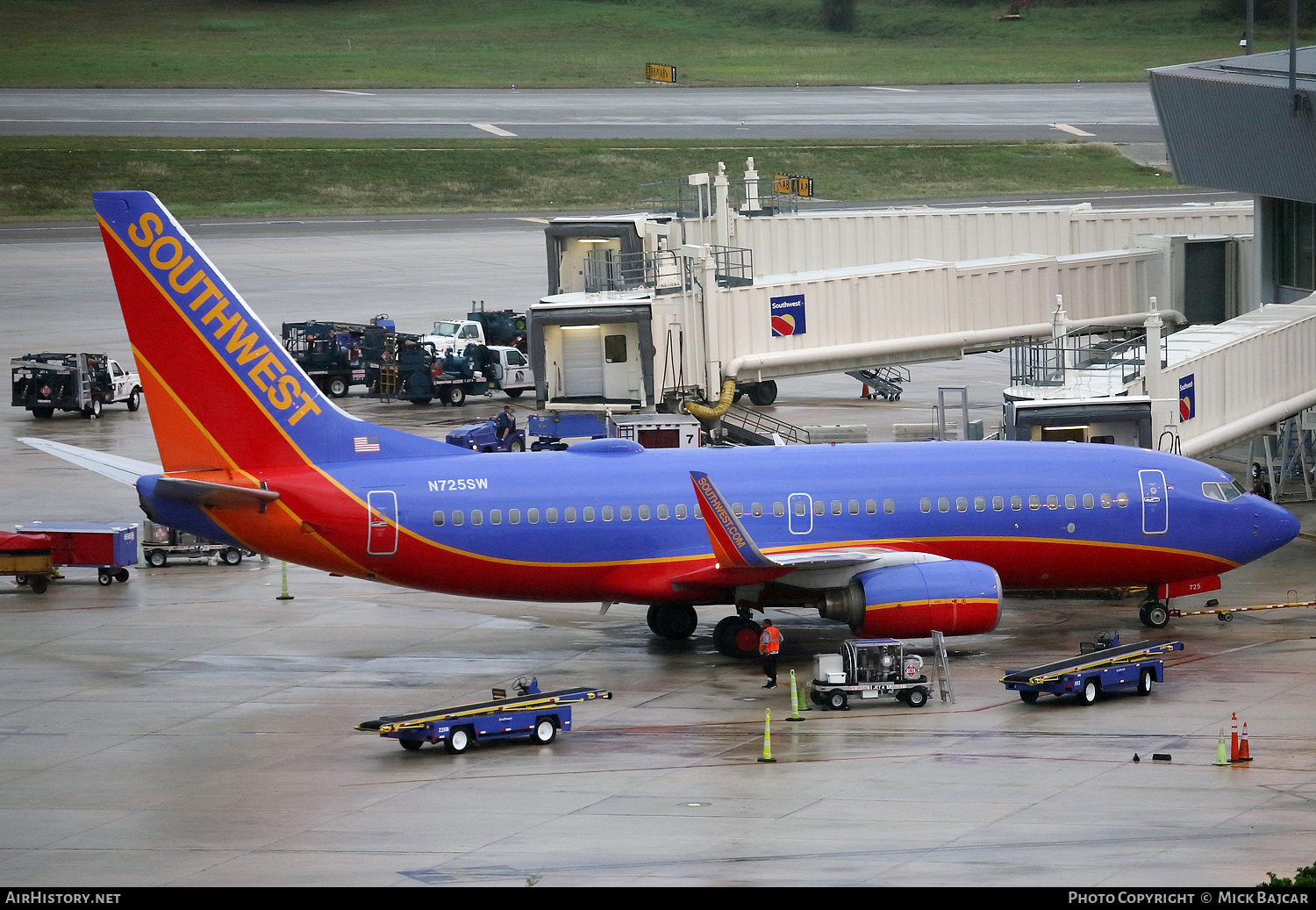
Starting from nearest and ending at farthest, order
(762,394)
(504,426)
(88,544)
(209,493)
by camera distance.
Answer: (209,493)
(88,544)
(504,426)
(762,394)

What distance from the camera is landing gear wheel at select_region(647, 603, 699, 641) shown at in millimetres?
40219

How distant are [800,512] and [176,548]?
19.8 meters

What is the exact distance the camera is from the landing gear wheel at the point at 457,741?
31859mm

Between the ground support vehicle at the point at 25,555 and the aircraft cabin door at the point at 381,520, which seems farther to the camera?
the ground support vehicle at the point at 25,555

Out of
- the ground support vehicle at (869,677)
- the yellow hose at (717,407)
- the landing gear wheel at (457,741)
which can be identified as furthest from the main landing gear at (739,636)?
the yellow hose at (717,407)

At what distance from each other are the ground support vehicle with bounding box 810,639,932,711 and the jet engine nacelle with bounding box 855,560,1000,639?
1.49 metres

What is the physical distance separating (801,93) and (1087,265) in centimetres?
10179

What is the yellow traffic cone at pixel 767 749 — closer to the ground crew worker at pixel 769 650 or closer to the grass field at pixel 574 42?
the ground crew worker at pixel 769 650

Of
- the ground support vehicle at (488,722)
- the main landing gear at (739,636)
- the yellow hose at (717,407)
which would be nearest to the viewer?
the ground support vehicle at (488,722)

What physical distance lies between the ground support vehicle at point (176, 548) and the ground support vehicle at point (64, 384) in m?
20.7

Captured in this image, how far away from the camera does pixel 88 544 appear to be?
46.3m

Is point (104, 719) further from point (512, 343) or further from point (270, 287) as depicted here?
point (270, 287)

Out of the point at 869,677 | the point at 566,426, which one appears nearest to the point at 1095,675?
the point at 869,677

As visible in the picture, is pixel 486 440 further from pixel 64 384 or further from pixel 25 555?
pixel 64 384
